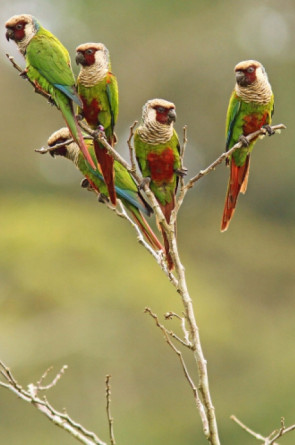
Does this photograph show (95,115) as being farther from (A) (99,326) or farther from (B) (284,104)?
(B) (284,104)

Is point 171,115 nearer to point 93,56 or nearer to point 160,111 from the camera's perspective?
point 160,111

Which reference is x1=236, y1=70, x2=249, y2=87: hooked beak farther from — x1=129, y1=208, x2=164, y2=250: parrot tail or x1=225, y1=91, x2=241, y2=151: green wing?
x1=129, y1=208, x2=164, y2=250: parrot tail

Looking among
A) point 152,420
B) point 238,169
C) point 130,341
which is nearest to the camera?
point 238,169

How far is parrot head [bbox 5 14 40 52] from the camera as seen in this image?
16.1ft

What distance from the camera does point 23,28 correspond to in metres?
4.90

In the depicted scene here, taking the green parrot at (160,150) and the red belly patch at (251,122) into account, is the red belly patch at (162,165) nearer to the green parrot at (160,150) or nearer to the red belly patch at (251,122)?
the green parrot at (160,150)

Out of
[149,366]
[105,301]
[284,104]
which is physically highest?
[284,104]

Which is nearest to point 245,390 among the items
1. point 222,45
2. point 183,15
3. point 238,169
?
point 222,45

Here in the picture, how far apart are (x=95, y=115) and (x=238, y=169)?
2.68 feet

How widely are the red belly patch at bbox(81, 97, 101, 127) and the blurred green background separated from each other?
34.9 feet

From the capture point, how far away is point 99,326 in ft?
58.8

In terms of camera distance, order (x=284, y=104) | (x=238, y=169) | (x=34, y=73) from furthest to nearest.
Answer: (x=284, y=104), (x=238, y=169), (x=34, y=73)

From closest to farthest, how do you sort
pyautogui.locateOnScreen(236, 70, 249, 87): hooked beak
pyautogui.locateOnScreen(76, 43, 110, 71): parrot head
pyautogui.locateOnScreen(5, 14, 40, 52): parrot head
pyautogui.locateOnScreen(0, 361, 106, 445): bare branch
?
pyautogui.locateOnScreen(0, 361, 106, 445): bare branch < pyautogui.locateOnScreen(76, 43, 110, 71): parrot head < pyautogui.locateOnScreen(5, 14, 40, 52): parrot head < pyautogui.locateOnScreen(236, 70, 249, 87): hooked beak

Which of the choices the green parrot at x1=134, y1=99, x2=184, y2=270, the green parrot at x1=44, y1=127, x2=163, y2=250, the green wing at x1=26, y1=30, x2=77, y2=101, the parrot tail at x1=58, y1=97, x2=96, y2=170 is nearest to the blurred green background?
the green parrot at x1=44, y1=127, x2=163, y2=250
